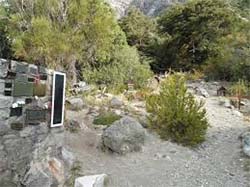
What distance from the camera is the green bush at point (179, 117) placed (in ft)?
A: 27.9

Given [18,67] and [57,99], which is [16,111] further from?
[57,99]

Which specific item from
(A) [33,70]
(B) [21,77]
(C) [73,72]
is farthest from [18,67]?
(C) [73,72]

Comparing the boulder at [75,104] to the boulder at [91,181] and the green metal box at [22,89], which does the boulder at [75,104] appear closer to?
the boulder at [91,181]

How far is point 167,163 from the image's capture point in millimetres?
7449

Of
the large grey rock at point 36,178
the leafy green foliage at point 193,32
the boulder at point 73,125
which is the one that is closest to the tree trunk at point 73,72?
the boulder at point 73,125

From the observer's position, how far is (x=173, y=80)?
8867mm

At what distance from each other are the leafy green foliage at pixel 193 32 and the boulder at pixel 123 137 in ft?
46.6

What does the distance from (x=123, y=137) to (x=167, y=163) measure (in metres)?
0.91

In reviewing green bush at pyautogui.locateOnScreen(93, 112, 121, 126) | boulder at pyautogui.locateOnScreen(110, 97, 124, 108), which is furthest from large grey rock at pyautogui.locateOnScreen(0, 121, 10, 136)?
boulder at pyautogui.locateOnScreen(110, 97, 124, 108)

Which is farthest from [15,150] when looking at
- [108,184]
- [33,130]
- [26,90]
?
[108,184]

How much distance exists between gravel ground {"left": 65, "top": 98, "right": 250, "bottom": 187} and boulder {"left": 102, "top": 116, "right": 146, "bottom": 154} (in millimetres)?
133

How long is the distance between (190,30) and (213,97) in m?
9.52

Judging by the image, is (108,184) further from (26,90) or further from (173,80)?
(173,80)

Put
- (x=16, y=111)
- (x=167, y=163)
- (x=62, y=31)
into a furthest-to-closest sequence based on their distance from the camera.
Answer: (x=62, y=31), (x=167, y=163), (x=16, y=111)
